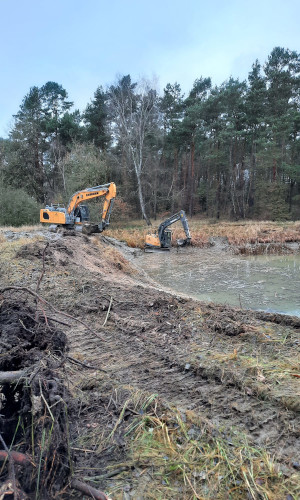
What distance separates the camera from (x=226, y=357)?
3385 mm

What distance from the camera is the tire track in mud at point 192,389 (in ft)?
7.72

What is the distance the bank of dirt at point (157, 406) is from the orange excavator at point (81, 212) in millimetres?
11191

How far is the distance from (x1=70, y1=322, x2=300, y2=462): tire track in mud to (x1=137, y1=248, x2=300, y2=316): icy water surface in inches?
139

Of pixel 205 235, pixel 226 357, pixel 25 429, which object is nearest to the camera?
pixel 25 429

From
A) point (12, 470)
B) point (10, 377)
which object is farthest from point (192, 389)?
point (12, 470)

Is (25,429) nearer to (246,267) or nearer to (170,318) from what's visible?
(170,318)

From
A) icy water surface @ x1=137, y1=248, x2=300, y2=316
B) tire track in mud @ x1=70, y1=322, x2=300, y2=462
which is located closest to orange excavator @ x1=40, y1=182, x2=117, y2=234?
icy water surface @ x1=137, y1=248, x2=300, y2=316

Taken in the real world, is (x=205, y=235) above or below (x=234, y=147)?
below

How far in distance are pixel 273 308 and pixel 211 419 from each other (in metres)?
5.08

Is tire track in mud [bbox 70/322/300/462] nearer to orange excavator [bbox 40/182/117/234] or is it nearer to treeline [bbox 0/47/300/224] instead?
orange excavator [bbox 40/182/117/234]

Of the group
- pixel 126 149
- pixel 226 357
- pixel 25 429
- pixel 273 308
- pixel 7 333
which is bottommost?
pixel 273 308

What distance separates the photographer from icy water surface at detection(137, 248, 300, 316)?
25.6ft

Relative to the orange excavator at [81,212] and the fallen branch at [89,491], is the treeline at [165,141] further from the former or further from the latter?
the fallen branch at [89,491]

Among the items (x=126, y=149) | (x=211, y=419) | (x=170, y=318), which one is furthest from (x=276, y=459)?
(x=126, y=149)
